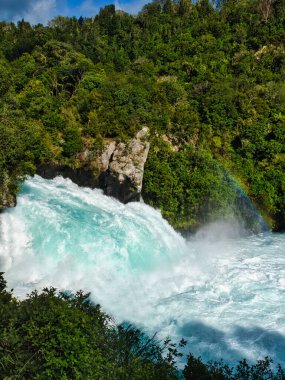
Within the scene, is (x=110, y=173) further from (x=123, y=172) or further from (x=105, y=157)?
(x=105, y=157)

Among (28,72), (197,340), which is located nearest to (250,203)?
(197,340)

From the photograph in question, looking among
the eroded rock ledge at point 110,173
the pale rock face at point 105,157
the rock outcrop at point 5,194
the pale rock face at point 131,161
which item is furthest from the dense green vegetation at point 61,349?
the pale rock face at point 105,157

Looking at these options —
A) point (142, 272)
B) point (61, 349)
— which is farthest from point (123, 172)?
point (61, 349)

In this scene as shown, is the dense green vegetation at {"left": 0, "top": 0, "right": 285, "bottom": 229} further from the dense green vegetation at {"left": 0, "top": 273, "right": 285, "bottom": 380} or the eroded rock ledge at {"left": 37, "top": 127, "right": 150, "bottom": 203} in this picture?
the dense green vegetation at {"left": 0, "top": 273, "right": 285, "bottom": 380}

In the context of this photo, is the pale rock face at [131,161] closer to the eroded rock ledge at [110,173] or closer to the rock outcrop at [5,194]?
the eroded rock ledge at [110,173]

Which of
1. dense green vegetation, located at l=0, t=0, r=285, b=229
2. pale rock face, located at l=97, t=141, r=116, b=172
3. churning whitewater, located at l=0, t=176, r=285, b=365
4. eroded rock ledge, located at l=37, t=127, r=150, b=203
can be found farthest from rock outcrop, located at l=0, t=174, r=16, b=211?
pale rock face, located at l=97, t=141, r=116, b=172
